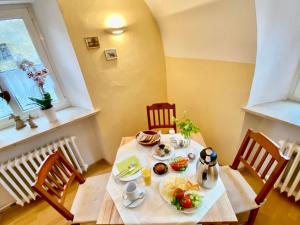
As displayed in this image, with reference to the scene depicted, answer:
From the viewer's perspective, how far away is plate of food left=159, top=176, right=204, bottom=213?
952mm

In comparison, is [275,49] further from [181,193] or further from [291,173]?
[181,193]

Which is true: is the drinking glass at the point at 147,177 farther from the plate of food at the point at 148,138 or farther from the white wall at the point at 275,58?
the white wall at the point at 275,58

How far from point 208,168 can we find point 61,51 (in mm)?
1752

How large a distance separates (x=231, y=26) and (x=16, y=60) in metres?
2.01

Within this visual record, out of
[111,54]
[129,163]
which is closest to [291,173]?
[129,163]

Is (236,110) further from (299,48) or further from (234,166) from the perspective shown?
(299,48)

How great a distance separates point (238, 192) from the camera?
129 centimetres

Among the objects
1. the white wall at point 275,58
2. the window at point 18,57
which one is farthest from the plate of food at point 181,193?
the window at point 18,57

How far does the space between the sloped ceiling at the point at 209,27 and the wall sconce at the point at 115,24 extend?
41 cm

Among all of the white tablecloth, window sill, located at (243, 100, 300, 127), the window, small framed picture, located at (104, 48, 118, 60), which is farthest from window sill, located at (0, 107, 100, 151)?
window sill, located at (243, 100, 300, 127)

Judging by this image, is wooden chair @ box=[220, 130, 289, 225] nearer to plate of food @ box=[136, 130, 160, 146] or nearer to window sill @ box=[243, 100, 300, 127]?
window sill @ box=[243, 100, 300, 127]

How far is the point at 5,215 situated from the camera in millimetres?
1784

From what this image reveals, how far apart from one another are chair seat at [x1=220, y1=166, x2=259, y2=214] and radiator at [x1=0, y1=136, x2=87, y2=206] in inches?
64.0

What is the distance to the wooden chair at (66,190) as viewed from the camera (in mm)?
1123
